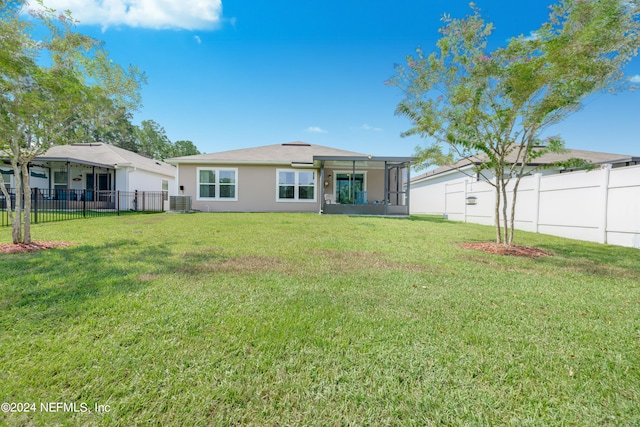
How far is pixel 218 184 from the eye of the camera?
15695 millimetres

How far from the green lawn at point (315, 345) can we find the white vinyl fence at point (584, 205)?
12.1ft

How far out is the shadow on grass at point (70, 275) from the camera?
2.75m

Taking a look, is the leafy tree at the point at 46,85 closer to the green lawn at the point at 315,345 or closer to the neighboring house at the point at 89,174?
the green lawn at the point at 315,345

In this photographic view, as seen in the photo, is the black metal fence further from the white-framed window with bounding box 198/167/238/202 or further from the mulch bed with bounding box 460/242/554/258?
the mulch bed with bounding box 460/242/554/258

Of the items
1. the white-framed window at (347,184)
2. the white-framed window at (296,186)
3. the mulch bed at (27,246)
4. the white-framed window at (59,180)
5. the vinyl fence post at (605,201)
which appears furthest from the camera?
the white-framed window at (59,180)

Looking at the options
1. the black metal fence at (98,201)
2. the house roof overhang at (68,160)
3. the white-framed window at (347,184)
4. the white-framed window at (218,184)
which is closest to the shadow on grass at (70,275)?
the white-framed window at (218,184)

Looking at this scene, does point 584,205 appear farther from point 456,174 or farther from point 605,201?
point 456,174

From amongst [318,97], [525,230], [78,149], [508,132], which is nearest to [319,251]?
[508,132]

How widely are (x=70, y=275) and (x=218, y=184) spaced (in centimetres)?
1259

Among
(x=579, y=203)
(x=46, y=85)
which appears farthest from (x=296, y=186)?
(x=579, y=203)

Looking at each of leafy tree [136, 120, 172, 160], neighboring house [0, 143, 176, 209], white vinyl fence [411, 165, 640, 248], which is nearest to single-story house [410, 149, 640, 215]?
white vinyl fence [411, 165, 640, 248]

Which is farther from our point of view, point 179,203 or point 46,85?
point 179,203

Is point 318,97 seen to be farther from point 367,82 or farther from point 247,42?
point 247,42

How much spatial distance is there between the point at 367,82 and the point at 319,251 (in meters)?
11.3
